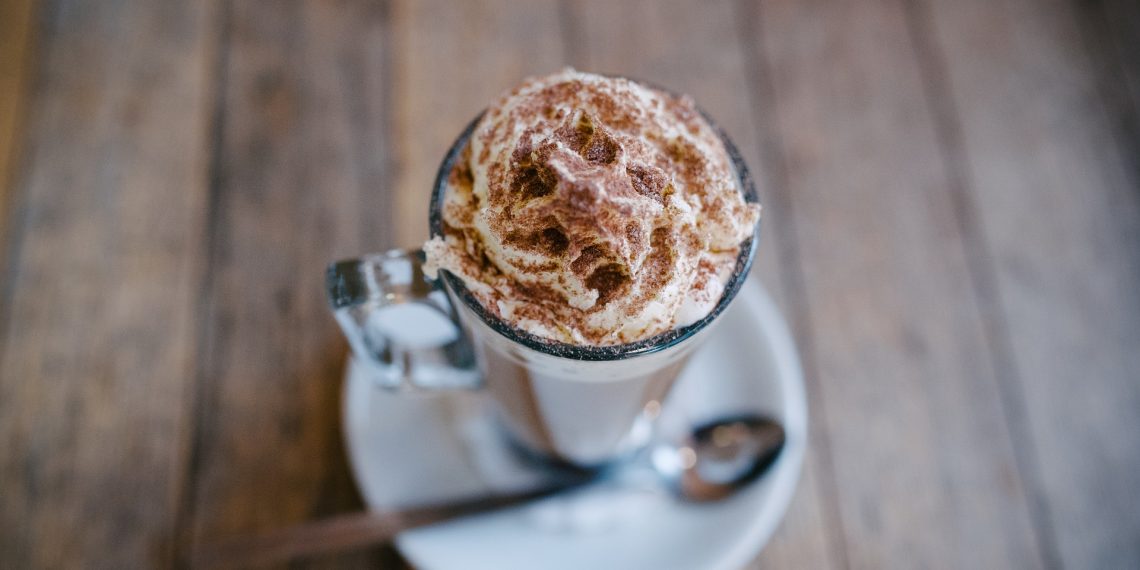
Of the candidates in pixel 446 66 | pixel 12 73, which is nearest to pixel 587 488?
pixel 446 66

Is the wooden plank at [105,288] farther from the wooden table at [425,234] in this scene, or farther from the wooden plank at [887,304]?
the wooden plank at [887,304]

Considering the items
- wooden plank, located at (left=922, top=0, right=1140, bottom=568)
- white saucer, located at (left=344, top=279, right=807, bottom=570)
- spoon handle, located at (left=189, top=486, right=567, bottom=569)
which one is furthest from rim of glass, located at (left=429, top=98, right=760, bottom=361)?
wooden plank, located at (left=922, top=0, right=1140, bottom=568)

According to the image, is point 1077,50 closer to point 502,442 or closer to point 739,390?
point 739,390

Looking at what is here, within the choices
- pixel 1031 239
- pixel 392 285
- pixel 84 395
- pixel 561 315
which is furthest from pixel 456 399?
pixel 1031 239

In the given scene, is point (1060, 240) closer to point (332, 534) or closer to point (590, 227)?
point (590, 227)

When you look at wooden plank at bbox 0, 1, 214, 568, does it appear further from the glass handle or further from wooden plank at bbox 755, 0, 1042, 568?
wooden plank at bbox 755, 0, 1042, 568
